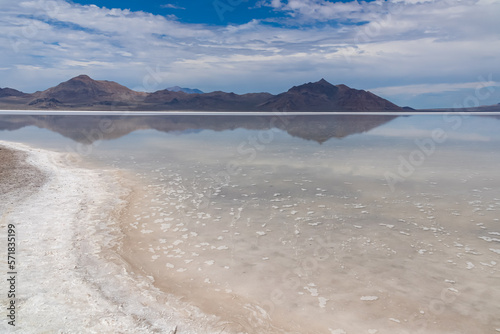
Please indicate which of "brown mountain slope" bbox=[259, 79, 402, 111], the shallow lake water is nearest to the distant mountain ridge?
"brown mountain slope" bbox=[259, 79, 402, 111]

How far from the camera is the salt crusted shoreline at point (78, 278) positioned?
3.88 m

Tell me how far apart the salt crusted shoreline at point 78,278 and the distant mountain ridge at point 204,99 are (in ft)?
321

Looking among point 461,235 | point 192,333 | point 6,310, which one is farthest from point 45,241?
point 461,235

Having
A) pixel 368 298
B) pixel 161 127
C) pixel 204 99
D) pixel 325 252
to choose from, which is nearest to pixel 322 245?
pixel 325 252

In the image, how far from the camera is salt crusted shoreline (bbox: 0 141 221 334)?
3.88 meters

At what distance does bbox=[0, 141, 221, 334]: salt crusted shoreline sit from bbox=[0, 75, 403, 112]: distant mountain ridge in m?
97.7

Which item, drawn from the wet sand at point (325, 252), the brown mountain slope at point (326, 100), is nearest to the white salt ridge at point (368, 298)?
the wet sand at point (325, 252)

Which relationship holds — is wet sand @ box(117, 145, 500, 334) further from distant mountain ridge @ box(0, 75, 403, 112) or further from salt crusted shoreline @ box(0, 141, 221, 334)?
distant mountain ridge @ box(0, 75, 403, 112)

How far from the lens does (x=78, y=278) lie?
479cm

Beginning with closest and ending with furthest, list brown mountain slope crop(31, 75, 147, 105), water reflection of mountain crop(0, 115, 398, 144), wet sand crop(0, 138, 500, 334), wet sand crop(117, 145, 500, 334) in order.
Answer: wet sand crop(0, 138, 500, 334)
wet sand crop(117, 145, 500, 334)
water reflection of mountain crop(0, 115, 398, 144)
brown mountain slope crop(31, 75, 147, 105)

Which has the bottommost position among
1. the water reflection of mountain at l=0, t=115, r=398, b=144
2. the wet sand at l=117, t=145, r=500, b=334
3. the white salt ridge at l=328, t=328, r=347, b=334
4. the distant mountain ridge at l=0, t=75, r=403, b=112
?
the white salt ridge at l=328, t=328, r=347, b=334

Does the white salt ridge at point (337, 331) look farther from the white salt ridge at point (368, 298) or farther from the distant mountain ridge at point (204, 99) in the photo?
the distant mountain ridge at point (204, 99)

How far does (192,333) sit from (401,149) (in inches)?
675

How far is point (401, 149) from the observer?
18.4 m
